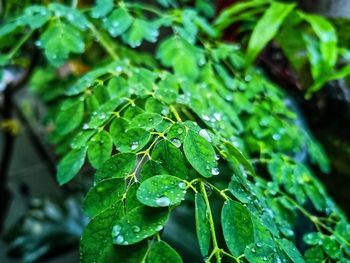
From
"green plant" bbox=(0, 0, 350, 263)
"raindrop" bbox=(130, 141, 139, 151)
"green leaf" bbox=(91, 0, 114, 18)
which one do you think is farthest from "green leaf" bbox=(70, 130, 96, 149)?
"green leaf" bbox=(91, 0, 114, 18)

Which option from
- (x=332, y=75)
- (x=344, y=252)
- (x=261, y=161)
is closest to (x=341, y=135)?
(x=332, y=75)

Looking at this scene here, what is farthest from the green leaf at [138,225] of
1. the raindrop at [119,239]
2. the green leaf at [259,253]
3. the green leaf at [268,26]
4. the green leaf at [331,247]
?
the green leaf at [268,26]

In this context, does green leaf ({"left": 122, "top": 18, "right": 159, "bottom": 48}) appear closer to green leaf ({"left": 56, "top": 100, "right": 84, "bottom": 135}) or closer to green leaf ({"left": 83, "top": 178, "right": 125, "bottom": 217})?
green leaf ({"left": 56, "top": 100, "right": 84, "bottom": 135})

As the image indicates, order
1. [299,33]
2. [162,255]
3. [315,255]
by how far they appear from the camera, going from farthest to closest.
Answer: [299,33], [315,255], [162,255]

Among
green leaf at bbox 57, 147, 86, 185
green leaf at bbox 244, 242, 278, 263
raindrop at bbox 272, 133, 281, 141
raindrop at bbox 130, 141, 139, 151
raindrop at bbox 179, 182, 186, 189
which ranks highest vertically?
raindrop at bbox 179, 182, 186, 189

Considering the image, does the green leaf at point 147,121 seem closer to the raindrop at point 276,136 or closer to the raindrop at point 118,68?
the raindrop at point 118,68

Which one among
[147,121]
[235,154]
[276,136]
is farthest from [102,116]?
[276,136]

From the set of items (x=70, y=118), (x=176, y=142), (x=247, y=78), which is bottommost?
(x=70, y=118)

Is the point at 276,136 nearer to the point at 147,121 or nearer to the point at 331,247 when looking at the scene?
the point at 331,247
